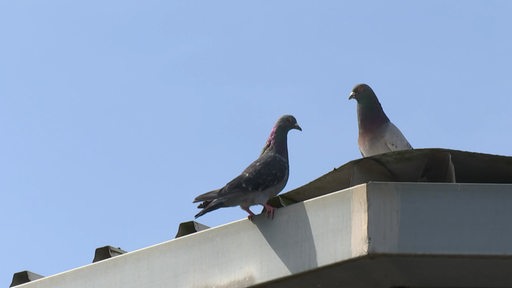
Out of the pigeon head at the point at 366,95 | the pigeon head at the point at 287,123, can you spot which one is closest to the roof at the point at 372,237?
the pigeon head at the point at 287,123

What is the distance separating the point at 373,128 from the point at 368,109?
0.35 m

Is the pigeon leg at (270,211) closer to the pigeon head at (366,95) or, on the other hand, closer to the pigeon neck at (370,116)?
the pigeon neck at (370,116)

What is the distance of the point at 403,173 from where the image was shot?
12586mm

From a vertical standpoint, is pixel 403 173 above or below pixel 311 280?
above

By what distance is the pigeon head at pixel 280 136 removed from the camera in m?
14.1

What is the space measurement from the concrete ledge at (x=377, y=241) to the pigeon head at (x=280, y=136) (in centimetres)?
187

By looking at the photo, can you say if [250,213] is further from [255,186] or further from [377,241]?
[377,241]

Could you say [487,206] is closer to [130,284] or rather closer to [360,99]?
[130,284]

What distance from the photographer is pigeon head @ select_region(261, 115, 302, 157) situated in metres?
14.1

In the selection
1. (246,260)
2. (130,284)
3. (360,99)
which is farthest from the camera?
(360,99)

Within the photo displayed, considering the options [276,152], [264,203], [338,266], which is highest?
[276,152]

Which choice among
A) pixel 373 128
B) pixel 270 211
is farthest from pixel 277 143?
pixel 373 128

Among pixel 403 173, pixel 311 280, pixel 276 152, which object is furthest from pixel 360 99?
pixel 311 280

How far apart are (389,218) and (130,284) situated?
3484mm
